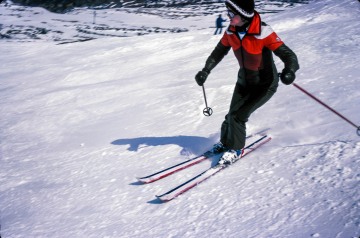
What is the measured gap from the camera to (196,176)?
3.95 metres

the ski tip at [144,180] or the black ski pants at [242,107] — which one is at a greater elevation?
the black ski pants at [242,107]

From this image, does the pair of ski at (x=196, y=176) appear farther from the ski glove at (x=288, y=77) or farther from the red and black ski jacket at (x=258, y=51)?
the ski glove at (x=288, y=77)

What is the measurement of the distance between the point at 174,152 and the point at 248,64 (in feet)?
5.84

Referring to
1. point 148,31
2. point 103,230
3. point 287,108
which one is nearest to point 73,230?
point 103,230

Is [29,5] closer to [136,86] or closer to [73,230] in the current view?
[136,86]

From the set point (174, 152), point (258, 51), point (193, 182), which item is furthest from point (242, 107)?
point (174, 152)

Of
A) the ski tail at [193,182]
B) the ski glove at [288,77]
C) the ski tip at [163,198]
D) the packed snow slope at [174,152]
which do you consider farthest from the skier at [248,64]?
the ski tip at [163,198]

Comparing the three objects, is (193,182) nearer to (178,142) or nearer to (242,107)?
(242,107)

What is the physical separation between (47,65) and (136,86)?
242 inches

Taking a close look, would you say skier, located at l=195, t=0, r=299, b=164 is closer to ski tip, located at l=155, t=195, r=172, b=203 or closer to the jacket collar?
the jacket collar

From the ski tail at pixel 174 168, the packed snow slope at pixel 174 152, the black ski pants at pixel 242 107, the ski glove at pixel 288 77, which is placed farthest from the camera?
the ski tail at pixel 174 168

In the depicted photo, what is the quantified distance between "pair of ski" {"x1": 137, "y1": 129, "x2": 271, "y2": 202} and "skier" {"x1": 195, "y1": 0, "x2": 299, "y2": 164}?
151mm

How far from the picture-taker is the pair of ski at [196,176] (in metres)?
3.67

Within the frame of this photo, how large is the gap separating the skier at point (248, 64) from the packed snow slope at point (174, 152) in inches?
16.8
